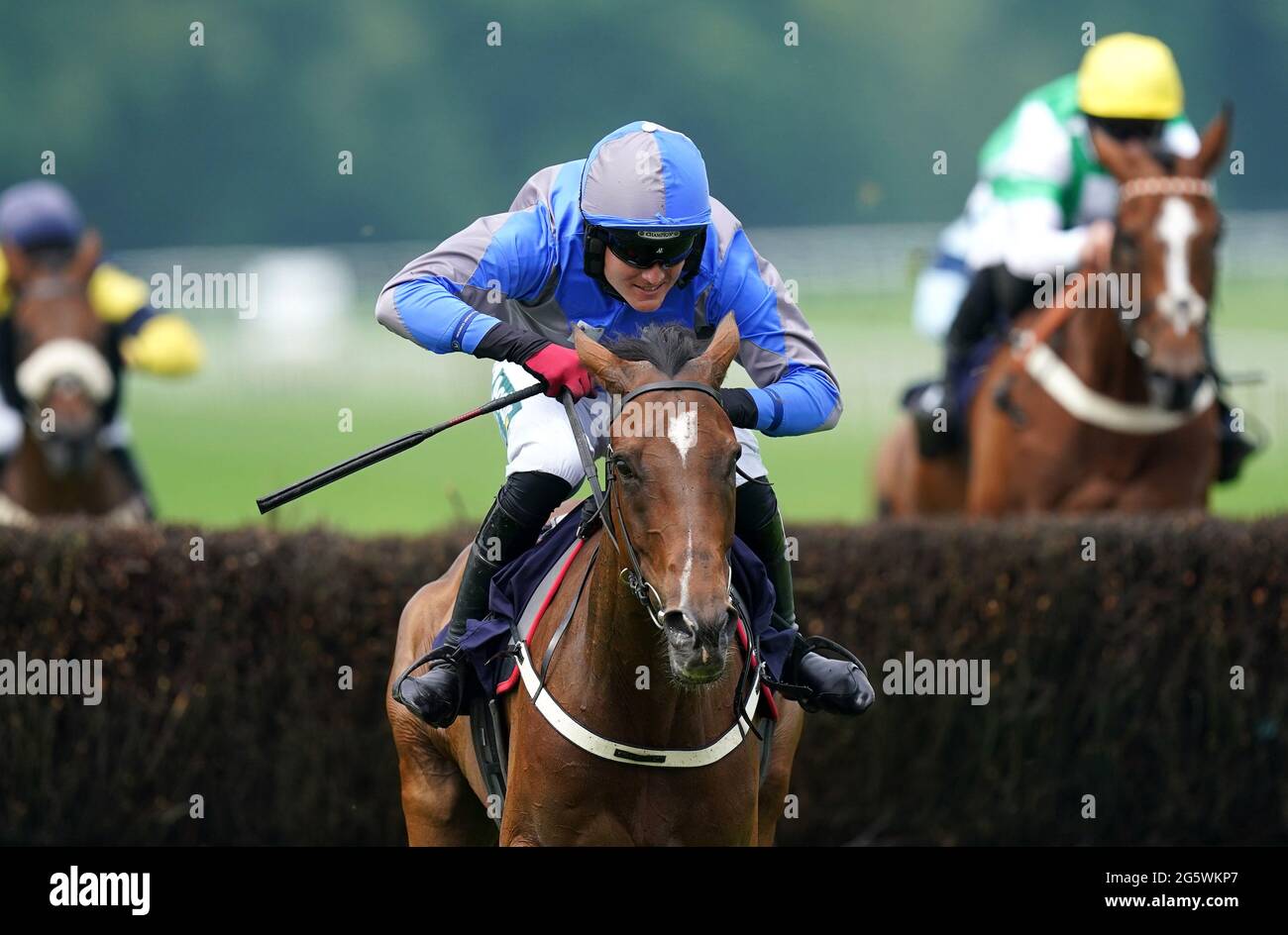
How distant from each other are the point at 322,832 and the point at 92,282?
4351 mm

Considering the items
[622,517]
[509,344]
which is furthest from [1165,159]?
[622,517]

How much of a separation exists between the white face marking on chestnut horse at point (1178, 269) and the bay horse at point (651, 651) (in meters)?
3.71

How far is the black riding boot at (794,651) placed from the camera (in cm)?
413

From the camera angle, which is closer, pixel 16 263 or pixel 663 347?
pixel 663 347

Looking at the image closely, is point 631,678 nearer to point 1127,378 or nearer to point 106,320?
point 1127,378

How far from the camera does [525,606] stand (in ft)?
13.6

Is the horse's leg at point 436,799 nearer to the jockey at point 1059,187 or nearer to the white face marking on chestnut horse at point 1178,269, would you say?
the white face marking on chestnut horse at point 1178,269

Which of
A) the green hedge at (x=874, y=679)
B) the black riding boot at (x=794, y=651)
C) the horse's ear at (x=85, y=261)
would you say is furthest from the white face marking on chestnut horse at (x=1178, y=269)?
the horse's ear at (x=85, y=261)

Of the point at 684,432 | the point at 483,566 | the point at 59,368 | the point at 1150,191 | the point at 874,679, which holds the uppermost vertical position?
the point at 1150,191

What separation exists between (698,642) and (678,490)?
0.29 meters

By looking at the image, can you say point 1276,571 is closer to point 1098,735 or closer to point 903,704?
point 1098,735

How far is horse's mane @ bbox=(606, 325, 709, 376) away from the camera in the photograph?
11.9 ft

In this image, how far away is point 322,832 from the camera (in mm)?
6430
